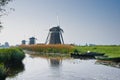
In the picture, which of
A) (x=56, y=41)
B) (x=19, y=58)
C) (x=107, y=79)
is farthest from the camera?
(x=56, y=41)

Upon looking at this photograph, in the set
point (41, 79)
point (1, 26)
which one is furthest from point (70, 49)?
point (1, 26)

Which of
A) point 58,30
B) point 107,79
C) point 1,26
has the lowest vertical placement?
point 107,79

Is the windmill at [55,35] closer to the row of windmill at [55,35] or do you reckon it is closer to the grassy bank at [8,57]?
the row of windmill at [55,35]

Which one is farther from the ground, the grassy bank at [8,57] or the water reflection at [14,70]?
the grassy bank at [8,57]

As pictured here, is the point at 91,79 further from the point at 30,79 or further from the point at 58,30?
the point at 58,30

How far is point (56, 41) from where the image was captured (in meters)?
135

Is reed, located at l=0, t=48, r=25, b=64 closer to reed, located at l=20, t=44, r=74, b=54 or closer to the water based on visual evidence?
the water

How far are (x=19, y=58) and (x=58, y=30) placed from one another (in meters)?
75.4

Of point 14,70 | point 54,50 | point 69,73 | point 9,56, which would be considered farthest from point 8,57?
point 54,50

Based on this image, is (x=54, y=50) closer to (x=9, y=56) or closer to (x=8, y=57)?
(x=9, y=56)

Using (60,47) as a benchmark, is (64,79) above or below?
below

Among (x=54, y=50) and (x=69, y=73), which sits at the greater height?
(x=54, y=50)

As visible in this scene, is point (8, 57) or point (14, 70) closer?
point (14, 70)

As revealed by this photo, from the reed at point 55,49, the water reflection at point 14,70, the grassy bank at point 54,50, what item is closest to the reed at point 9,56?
the water reflection at point 14,70
